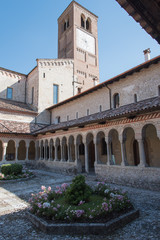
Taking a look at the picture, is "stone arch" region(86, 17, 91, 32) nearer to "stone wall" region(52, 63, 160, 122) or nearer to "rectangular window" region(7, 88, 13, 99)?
"rectangular window" region(7, 88, 13, 99)

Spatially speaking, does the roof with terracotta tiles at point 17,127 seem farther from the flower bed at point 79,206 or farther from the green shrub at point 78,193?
the green shrub at point 78,193

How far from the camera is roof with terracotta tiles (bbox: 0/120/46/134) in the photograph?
16919 millimetres

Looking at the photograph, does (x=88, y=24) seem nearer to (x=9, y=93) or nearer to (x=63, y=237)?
(x=9, y=93)

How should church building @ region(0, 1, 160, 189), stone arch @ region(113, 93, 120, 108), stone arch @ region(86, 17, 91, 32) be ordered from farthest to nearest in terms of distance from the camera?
1. stone arch @ region(86, 17, 91, 32)
2. stone arch @ region(113, 93, 120, 108)
3. church building @ region(0, 1, 160, 189)

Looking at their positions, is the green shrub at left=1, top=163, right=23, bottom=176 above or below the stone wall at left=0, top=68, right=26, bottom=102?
below

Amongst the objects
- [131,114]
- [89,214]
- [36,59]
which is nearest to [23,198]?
[89,214]

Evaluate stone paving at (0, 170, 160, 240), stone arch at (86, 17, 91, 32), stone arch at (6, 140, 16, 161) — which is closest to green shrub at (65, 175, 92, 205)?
stone paving at (0, 170, 160, 240)

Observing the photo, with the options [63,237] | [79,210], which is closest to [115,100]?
[79,210]

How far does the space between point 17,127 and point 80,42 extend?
18762 mm

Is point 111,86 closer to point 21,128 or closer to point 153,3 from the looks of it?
point 21,128

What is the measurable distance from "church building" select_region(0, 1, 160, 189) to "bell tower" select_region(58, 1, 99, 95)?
0.50 feet

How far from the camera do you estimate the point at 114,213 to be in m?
4.34

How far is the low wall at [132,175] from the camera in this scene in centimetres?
780

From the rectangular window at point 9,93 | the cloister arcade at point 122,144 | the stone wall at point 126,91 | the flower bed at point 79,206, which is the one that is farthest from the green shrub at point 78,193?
the rectangular window at point 9,93
